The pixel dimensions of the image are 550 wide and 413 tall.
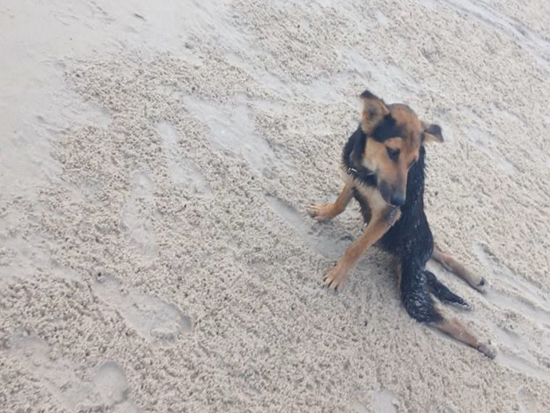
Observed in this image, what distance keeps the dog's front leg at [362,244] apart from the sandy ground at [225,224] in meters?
0.10

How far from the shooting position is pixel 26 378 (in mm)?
2539

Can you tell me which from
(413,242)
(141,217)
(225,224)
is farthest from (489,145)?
(141,217)

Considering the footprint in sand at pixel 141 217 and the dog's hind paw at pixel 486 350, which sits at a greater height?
the dog's hind paw at pixel 486 350

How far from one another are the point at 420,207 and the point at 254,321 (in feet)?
4.22

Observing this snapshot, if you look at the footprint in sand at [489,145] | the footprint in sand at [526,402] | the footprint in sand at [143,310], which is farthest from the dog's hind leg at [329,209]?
the footprint in sand at [489,145]

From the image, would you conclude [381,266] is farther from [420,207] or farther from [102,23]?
[102,23]

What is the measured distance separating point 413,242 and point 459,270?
2.08 ft

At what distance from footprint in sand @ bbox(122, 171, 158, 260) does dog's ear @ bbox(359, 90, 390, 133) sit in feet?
4.54

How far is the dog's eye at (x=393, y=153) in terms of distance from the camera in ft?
10.4

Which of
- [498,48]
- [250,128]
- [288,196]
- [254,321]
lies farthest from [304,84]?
[498,48]

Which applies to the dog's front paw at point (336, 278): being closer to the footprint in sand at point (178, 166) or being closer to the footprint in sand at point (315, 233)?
the footprint in sand at point (315, 233)

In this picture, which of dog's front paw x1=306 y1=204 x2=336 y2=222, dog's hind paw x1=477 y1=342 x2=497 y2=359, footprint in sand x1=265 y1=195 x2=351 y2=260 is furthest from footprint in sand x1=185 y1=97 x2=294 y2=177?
dog's hind paw x1=477 y1=342 x2=497 y2=359

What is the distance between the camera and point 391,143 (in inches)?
125

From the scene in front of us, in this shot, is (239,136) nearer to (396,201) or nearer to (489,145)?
(396,201)
